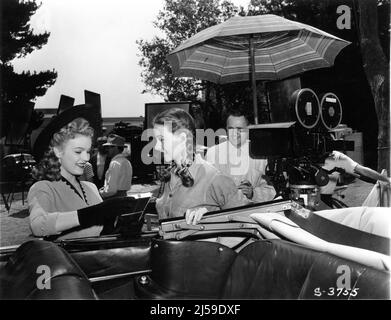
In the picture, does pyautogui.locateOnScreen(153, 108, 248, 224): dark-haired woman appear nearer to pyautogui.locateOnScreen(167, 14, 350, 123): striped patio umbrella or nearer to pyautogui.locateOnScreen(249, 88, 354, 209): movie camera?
pyautogui.locateOnScreen(249, 88, 354, 209): movie camera

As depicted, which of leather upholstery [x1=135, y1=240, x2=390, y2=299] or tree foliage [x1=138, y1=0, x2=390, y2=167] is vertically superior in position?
tree foliage [x1=138, y1=0, x2=390, y2=167]

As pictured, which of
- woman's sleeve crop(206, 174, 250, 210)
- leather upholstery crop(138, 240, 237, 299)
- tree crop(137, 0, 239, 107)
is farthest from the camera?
tree crop(137, 0, 239, 107)

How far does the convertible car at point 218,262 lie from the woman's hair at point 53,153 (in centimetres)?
42

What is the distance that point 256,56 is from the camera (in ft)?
14.5

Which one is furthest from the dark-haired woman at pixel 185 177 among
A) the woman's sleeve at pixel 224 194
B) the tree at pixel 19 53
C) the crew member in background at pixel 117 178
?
the tree at pixel 19 53

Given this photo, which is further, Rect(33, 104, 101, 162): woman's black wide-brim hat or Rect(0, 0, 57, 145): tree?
Rect(0, 0, 57, 145): tree

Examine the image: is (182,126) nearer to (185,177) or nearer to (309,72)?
(185,177)

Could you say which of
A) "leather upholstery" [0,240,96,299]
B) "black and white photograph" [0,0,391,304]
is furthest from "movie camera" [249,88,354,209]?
"leather upholstery" [0,240,96,299]

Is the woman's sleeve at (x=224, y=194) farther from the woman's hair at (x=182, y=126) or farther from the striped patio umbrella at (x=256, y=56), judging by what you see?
the striped patio umbrella at (x=256, y=56)

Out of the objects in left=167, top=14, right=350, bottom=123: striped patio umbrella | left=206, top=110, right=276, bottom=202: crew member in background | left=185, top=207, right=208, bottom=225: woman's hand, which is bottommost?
left=185, top=207, right=208, bottom=225: woman's hand

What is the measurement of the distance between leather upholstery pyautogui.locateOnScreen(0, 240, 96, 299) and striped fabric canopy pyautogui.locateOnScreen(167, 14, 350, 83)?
8.93 feet

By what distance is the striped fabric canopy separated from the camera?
411cm

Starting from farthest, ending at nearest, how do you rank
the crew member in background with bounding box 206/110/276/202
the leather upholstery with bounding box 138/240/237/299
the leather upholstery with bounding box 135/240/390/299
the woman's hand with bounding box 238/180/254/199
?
the crew member in background with bounding box 206/110/276/202 < the woman's hand with bounding box 238/180/254/199 < the leather upholstery with bounding box 138/240/237/299 < the leather upholstery with bounding box 135/240/390/299
